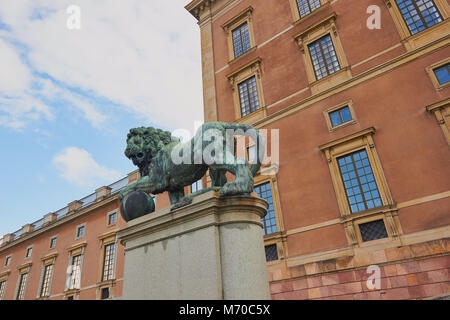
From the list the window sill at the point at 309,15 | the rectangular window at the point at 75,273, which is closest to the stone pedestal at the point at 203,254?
the window sill at the point at 309,15

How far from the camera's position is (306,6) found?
1784 cm

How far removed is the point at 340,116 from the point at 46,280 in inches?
1262

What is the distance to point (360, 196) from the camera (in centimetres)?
1284

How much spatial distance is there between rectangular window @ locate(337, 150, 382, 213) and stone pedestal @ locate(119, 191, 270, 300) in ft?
34.1

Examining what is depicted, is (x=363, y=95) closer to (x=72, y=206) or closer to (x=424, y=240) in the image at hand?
(x=424, y=240)

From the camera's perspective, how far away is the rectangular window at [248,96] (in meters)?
17.9

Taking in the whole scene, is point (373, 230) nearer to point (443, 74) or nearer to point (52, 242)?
point (443, 74)

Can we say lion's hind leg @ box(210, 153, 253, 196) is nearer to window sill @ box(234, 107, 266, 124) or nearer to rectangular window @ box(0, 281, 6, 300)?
window sill @ box(234, 107, 266, 124)

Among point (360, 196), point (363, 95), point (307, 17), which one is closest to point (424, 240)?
point (360, 196)

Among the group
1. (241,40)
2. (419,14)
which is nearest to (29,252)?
(241,40)

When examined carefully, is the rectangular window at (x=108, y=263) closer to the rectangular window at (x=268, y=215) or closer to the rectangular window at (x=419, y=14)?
the rectangular window at (x=268, y=215)

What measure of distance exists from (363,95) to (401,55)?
2.24m

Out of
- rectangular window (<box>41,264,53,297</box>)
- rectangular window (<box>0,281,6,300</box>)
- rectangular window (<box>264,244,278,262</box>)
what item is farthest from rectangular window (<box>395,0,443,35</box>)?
rectangular window (<box>0,281,6,300</box>)

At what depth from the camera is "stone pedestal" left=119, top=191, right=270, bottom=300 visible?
327 centimetres
